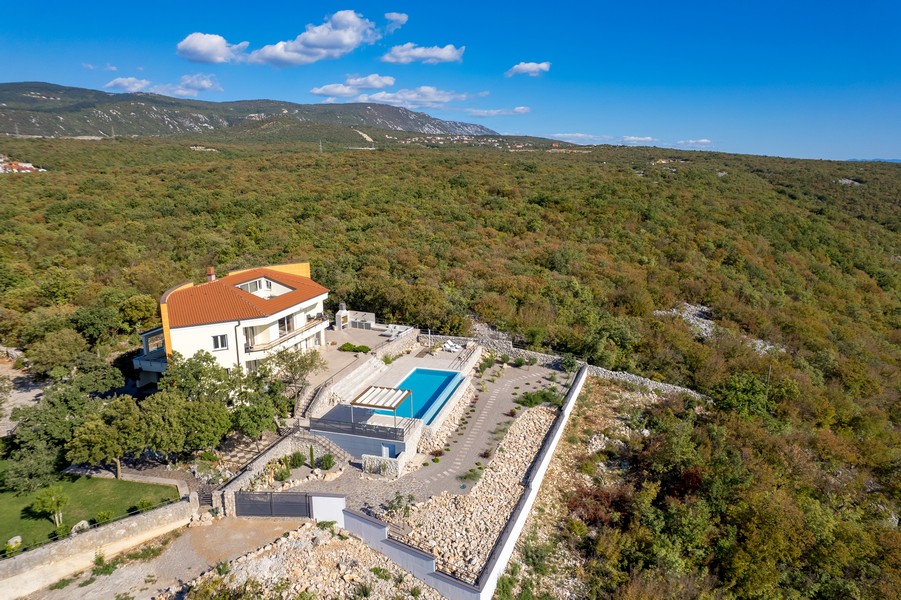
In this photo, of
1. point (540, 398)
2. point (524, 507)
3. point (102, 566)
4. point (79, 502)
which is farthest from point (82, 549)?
point (540, 398)

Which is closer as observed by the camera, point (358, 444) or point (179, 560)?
point (179, 560)

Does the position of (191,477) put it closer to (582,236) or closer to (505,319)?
(505,319)

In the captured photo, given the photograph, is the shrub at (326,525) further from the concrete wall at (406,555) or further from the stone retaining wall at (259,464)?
the stone retaining wall at (259,464)

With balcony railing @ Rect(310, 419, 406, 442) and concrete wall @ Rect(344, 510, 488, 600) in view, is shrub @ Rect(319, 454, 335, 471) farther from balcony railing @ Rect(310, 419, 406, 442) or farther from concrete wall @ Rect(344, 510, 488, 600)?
concrete wall @ Rect(344, 510, 488, 600)

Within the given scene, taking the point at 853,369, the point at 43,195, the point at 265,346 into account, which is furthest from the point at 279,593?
the point at 43,195

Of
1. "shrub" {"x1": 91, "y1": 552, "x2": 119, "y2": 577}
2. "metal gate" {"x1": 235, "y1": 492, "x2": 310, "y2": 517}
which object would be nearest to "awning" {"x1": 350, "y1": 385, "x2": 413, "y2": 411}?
"metal gate" {"x1": 235, "y1": 492, "x2": 310, "y2": 517}

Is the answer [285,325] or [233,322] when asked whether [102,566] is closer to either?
[233,322]
